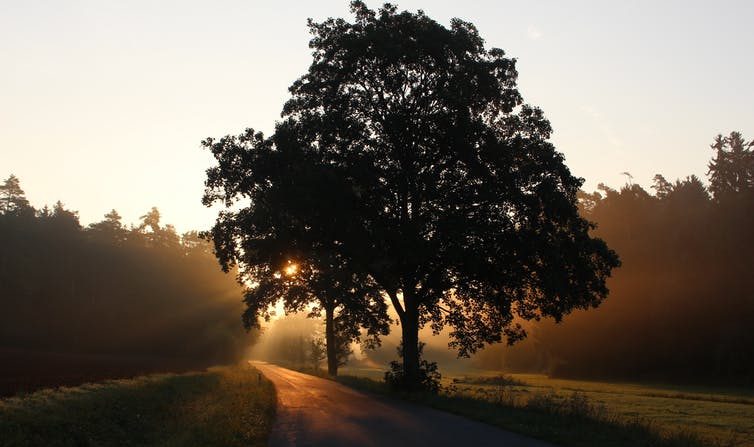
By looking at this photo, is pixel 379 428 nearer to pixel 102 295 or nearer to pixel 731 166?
pixel 731 166

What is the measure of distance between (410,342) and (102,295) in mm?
105798

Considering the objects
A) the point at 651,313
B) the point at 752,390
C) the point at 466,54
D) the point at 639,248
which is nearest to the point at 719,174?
the point at 639,248

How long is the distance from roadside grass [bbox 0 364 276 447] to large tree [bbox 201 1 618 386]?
8534mm

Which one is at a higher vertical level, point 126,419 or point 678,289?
point 678,289

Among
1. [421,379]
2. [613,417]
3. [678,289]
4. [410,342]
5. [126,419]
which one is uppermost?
[678,289]

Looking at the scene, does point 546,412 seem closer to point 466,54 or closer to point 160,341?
point 466,54

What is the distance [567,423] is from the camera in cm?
1797

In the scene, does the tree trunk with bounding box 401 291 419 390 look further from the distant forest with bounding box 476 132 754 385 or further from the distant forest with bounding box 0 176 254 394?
the distant forest with bounding box 0 176 254 394

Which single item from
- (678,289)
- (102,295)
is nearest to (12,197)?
(102,295)

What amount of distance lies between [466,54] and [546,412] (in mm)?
17152

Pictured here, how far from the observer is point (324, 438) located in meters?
15.9

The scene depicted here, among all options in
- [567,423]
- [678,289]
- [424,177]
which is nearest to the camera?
[567,423]

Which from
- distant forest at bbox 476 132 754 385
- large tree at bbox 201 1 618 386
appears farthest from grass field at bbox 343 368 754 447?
distant forest at bbox 476 132 754 385

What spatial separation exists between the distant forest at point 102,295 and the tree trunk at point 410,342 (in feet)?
239
